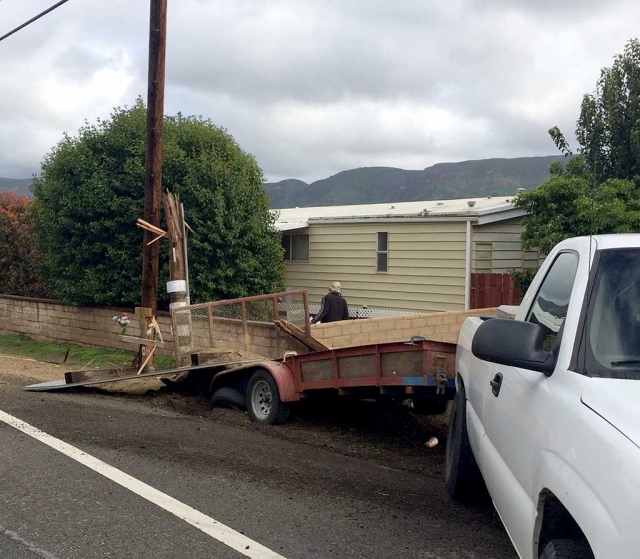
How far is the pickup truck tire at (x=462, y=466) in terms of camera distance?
5566 millimetres

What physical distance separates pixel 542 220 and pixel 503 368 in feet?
40.8

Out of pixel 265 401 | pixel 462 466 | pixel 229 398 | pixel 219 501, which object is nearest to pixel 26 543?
pixel 219 501

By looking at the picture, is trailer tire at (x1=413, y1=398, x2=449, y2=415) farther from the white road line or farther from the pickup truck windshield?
the pickup truck windshield

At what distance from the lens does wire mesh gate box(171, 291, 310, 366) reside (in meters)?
11.2

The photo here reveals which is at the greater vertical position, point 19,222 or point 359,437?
point 19,222

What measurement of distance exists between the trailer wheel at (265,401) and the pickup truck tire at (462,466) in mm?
3680

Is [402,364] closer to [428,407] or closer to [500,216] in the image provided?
[428,407]

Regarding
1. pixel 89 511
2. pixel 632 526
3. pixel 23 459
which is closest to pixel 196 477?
pixel 89 511

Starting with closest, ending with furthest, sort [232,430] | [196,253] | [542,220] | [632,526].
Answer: [632,526] → [232,430] → [542,220] → [196,253]

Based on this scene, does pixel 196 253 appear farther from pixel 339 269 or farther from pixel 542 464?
pixel 542 464

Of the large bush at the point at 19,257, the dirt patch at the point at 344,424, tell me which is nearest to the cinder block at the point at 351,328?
the dirt patch at the point at 344,424

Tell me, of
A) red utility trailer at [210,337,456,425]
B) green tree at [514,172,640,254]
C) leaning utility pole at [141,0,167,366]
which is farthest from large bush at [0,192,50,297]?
red utility trailer at [210,337,456,425]

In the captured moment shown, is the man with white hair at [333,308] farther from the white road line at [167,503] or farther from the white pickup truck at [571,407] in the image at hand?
the white pickup truck at [571,407]

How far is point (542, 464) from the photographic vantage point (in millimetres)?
3176
